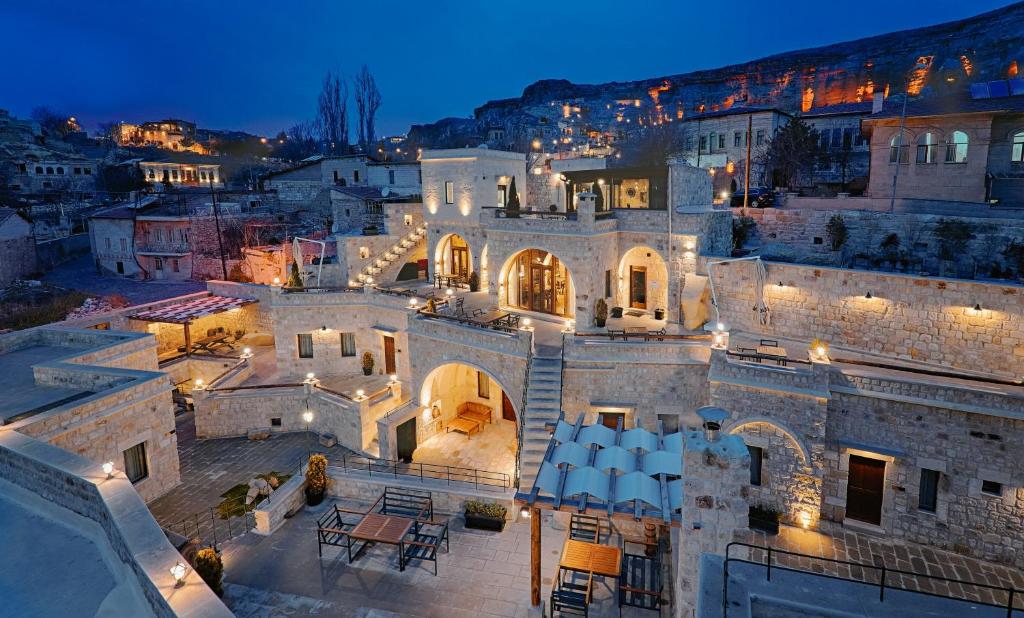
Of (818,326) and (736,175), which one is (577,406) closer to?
(818,326)

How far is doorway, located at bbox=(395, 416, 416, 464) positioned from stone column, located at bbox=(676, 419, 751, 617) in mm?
14141

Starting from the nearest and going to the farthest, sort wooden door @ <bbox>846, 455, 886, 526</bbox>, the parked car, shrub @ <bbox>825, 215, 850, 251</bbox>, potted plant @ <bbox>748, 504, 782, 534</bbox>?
wooden door @ <bbox>846, 455, 886, 526</bbox>
potted plant @ <bbox>748, 504, 782, 534</bbox>
shrub @ <bbox>825, 215, 850, 251</bbox>
the parked car

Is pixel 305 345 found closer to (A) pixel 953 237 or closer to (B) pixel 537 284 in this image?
(B) pixel 537 284

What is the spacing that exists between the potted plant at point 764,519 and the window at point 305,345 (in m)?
21.6

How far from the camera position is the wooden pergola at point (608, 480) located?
1180cm

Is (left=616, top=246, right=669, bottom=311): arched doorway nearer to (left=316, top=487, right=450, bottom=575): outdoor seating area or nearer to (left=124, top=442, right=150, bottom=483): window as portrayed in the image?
(left=316, top=487, right=450, bottom=575): outdoor seating area

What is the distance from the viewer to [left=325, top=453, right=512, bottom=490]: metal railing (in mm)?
18703

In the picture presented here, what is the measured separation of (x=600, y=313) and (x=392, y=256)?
1512cm

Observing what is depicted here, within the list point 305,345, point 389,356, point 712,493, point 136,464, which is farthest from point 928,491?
point 305,345

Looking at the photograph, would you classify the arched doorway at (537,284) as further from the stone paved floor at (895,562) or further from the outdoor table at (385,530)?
the outdoor table at (385,530)

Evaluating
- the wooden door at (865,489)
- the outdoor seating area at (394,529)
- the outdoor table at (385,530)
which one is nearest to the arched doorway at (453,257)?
the outdoor seating area at (394,529)

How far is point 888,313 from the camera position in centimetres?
2009

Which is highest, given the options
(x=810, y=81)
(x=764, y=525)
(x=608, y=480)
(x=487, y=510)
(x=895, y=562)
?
(x=810, y=81)

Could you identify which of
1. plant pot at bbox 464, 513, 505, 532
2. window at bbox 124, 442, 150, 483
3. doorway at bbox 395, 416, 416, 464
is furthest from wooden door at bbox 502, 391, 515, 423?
window at bbox 124, 442, 150, 483
